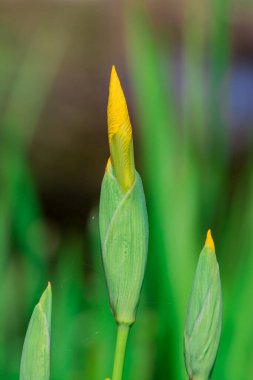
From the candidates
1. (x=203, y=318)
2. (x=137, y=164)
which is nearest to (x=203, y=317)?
(x=203, y=318)

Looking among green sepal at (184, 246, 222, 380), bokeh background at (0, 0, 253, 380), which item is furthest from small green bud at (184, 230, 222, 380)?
bokeh background at (0, 0, 253, 380)

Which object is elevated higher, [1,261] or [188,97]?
[188,97]

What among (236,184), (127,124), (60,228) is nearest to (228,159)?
(236,184)

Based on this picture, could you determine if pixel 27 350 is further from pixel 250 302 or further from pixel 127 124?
pixel 250 302

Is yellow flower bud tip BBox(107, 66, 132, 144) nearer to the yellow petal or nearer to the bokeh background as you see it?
the yellow petal

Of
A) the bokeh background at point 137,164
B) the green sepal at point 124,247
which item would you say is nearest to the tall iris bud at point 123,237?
the green sepal at point 124,247

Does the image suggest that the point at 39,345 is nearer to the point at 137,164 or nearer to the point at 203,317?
the point at 203,317

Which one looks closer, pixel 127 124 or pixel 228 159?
pixel 127 124
